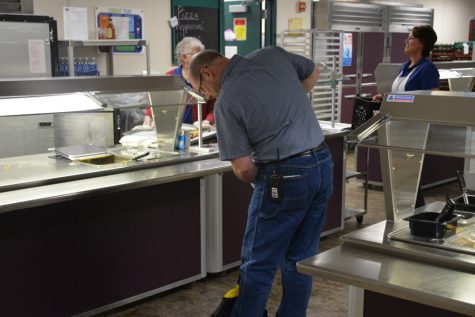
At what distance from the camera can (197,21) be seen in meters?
6.55

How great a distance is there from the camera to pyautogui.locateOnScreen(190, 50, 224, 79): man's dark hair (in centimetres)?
281

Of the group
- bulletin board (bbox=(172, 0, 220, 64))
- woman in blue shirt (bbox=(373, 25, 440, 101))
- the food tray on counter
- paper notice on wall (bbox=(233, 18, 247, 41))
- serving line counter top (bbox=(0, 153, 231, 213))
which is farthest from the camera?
paper notice on wall (bbox=(233, 18, 247, 41))

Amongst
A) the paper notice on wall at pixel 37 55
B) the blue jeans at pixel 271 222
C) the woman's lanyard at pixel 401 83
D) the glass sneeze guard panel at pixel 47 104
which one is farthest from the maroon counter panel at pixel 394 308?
the paper notice on wall at pixel 37 55

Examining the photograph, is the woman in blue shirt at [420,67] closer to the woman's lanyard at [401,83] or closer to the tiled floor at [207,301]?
the woman's lanyard at [401,83]

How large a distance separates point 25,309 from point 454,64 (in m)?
4.94

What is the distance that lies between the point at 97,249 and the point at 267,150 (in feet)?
3.78

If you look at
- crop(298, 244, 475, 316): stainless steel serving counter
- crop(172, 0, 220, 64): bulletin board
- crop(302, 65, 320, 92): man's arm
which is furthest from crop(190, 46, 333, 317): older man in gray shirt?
crop(172, 0, 220, 64): bulletin board

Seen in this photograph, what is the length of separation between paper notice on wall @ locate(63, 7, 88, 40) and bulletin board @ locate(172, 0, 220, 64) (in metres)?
1.02

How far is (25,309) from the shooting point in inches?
121

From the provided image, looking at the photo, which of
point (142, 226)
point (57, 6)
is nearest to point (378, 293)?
point (142, 226)

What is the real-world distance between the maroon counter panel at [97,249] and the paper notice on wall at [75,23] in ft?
7.82

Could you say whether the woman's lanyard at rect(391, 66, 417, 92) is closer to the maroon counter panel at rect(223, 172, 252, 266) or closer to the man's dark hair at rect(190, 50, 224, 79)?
the maroon counter panel at rect(223, 172, 252, 266)

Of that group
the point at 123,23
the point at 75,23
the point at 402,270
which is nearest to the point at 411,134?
the point at 402,270

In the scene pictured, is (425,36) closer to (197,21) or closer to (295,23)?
(197,21)
